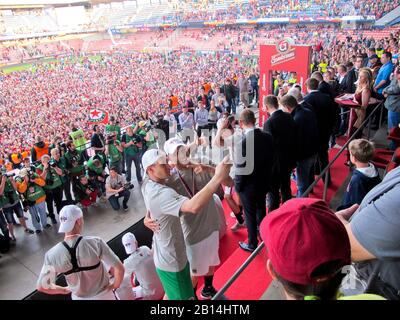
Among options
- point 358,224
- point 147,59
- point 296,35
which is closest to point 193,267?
point 358,224

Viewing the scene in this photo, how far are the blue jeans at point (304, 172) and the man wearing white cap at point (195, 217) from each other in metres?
1.73

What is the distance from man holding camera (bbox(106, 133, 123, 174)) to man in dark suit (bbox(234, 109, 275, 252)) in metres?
4.83

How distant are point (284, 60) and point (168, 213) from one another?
320 inches

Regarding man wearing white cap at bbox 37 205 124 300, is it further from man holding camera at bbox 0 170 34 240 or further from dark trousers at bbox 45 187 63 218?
dark trousers at bbox 45 187 63 218

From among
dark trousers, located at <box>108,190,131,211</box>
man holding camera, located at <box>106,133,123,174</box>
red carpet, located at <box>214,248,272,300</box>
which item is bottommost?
dark trousers, located at <box>108,190,131,211</box>

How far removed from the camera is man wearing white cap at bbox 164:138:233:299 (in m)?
2.72

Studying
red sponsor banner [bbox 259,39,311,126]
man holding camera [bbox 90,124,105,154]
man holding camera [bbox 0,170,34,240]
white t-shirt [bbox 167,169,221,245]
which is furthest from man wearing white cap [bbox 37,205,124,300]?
red sponsor banner [bbox 259,39,311,126]

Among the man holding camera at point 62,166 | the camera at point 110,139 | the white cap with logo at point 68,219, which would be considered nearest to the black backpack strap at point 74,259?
the white cap with logo at point 68,219

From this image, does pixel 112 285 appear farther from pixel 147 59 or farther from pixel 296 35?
pixel 147 59

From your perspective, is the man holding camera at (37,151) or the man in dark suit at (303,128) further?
the man holding camera at (37,151)

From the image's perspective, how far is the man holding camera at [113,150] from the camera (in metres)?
7.59

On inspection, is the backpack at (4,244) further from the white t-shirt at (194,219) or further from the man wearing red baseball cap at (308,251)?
the man wearing red baseball cap at (308,251)

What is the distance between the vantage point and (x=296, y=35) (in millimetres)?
32031
